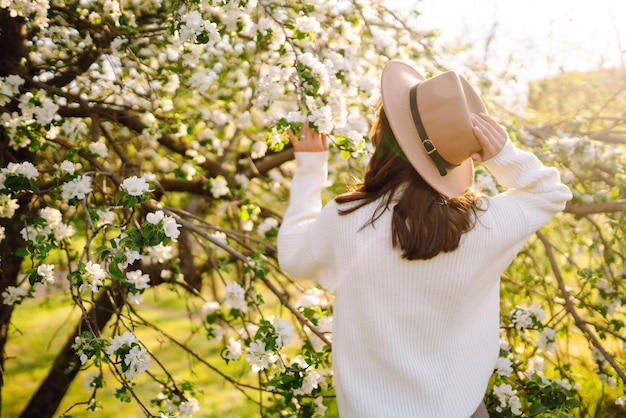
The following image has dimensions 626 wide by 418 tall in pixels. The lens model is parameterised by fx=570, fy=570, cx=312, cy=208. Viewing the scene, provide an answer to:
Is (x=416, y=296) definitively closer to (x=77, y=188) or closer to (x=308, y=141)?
(x=308, y=141)

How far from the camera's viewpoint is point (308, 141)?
1.99m

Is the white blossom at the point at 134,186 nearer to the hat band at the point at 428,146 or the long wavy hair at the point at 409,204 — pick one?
the long wavy hair at the point at 409,204

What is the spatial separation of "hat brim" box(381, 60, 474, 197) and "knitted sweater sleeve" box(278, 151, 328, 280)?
37cm

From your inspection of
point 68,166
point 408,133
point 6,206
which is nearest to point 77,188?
point 68,166

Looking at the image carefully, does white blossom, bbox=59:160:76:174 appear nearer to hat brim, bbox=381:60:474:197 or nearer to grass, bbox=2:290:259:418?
hat brim, bbox=381:60:474:197

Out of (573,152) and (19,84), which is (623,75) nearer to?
(573,152)

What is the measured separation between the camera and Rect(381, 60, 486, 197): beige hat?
1.54 metres

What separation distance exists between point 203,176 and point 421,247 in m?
2.32

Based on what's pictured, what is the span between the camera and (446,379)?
5.45 feet

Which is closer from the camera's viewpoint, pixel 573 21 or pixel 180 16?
pixel 180 16

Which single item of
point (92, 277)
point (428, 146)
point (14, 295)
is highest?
point (428, 146)

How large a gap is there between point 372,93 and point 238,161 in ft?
3.75

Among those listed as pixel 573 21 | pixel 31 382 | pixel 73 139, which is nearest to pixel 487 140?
pixel 73 139

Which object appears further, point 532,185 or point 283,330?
point 283,330
